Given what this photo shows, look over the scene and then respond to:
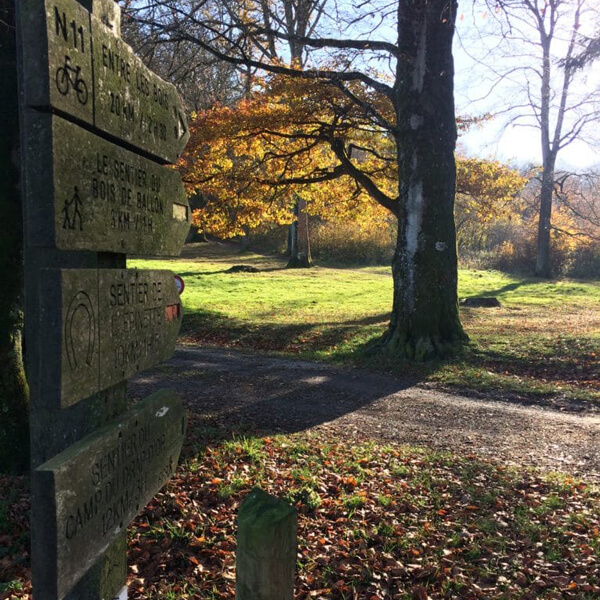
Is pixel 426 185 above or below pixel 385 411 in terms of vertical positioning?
above

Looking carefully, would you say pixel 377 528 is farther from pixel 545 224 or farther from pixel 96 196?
pixel 545 224

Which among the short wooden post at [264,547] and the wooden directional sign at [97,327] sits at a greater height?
the wooden directional sign at [97,327]

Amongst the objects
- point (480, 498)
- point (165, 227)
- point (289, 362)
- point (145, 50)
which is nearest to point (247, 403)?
point (289, 362)

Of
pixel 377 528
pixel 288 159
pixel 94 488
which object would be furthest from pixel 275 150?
pixel 94 488

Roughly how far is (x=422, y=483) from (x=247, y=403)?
10.5 feet

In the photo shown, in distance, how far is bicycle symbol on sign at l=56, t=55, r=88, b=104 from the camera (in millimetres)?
1542

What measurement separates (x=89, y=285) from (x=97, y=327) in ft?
0.47

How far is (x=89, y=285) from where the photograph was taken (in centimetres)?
166

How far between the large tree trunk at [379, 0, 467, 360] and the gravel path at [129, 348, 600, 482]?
1702mm

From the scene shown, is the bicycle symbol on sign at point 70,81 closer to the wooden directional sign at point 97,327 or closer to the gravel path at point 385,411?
the wooden directional sign at point 97,327

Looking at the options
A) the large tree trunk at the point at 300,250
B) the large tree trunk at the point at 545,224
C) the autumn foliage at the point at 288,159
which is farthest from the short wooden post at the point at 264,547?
the large tree trunk at the point at 545,224

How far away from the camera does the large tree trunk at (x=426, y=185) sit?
399 inches

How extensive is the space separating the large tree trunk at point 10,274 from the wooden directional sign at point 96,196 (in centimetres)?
348

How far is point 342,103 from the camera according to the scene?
42.6 ft
